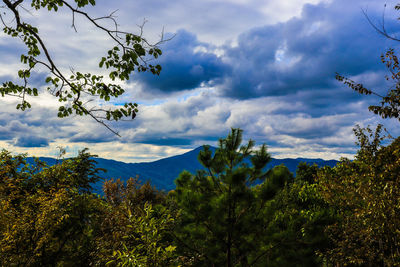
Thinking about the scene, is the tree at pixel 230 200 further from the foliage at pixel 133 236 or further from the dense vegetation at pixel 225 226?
the foliage at pixel 133 236

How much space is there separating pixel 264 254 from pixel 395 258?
327 cm

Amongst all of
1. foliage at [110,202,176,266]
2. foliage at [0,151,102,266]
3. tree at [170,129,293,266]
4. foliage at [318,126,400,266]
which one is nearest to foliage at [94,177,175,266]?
foliage at [110,202,176,266]

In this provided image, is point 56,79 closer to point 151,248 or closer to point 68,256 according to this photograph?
point 151,248

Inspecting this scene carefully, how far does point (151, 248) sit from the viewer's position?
5586 mm

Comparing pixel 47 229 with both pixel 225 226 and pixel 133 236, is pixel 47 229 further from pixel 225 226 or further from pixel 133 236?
pixel 225 226

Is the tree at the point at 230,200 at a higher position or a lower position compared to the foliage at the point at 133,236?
higher

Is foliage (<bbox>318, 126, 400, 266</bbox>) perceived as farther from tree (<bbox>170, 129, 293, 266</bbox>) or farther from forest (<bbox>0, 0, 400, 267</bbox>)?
tree (<bbox>170, 129, 293, 266</bbox>)

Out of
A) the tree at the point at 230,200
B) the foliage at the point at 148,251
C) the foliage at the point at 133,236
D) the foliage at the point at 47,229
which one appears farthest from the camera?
the foliage at the point at 47,229

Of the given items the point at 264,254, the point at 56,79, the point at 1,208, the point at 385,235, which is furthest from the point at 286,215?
the point at 1,208

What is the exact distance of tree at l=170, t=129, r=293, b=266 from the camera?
5.04 metres

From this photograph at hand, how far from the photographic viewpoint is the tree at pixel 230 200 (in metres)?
5.04

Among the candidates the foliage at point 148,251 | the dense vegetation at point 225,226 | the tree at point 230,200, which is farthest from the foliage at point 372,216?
the foliage at point 148,251

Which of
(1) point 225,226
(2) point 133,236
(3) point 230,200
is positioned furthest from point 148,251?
(3) point 230,200

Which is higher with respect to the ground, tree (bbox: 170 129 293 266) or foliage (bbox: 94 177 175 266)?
tree (bbox: 170 129 293 266)
